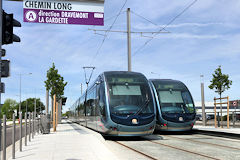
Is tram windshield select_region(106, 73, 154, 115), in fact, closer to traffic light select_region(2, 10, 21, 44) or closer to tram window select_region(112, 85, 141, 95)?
tram window select_region(112, 85, 141, 95)

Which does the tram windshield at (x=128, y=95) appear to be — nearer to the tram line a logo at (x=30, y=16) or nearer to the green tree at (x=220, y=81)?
the tram line a logo at (x=30, y=16)

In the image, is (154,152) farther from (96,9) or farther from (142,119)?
(96,9)

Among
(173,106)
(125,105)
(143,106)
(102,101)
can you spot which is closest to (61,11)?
(125,105)

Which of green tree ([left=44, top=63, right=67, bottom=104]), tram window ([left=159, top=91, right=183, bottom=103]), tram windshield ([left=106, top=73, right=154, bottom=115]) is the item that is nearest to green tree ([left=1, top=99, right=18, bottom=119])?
green tree ([left=44, top=63, right=67, bottom=104])

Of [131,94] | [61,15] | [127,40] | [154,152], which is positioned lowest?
[154,152]

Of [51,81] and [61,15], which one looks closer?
[61,15]

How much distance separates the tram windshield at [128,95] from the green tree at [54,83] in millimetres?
25172

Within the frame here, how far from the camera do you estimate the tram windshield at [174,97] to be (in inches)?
598

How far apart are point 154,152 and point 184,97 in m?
7.03

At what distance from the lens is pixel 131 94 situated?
12.8 metres

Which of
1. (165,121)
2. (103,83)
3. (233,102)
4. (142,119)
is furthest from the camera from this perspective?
(233,102)

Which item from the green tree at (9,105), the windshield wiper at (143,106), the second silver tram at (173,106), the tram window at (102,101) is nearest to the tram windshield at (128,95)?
the windshield wiper at (143,106)

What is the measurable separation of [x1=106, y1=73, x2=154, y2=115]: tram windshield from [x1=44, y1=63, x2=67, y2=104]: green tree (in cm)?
2517

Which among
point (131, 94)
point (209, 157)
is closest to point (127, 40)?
point (131, 94)
